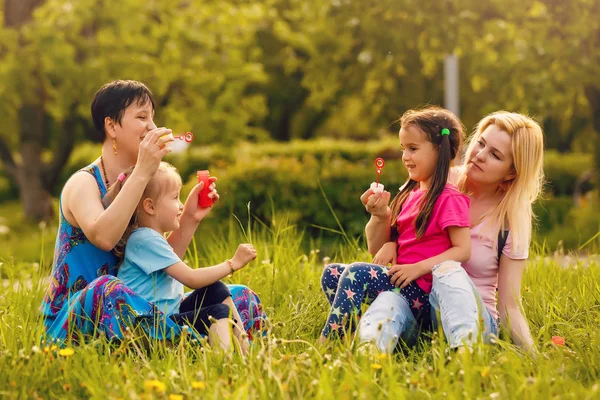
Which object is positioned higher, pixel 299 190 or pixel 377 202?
pixel 377 202

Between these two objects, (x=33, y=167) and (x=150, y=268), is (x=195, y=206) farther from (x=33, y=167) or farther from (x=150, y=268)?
(x=33, y=167)

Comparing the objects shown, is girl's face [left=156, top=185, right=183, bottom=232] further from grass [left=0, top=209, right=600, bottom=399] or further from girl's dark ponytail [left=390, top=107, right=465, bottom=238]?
girl's dark ponytail [left=390, top=107, right=465, bottom=238]

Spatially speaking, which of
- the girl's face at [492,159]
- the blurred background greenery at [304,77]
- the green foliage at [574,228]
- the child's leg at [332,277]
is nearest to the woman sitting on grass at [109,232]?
the child's leg at [332,277]

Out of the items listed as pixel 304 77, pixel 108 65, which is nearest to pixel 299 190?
pixel 304 77

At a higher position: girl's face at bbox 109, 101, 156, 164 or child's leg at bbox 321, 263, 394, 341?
girl's face at bbox 109, 101, 156, 164

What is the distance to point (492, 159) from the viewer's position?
11.1ft

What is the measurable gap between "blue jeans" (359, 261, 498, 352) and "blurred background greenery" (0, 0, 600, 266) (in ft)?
8.63

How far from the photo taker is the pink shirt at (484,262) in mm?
3355

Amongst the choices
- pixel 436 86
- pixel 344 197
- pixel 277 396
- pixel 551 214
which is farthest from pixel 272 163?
pixel 436 86

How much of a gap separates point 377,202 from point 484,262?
1.65 ft

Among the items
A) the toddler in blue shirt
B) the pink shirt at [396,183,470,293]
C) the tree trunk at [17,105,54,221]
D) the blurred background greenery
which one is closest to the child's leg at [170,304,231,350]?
the toddler in blue shirt

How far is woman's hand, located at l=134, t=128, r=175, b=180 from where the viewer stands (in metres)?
3.08

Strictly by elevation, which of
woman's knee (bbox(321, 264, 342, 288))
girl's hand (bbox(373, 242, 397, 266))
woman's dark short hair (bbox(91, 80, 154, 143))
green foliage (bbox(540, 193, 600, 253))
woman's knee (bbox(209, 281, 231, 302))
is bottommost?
green foliage (bbox(540, 193, 600, 253))

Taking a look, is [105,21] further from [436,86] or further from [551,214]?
[436,86]
